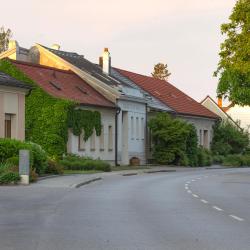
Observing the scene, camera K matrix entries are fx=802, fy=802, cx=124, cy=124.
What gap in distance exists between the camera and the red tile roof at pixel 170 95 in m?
71.2

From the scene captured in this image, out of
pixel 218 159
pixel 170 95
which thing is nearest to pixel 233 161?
pixel 218 159

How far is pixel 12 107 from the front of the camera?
139 feet

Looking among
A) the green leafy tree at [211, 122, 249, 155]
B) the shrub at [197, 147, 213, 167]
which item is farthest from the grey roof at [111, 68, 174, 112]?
the green leafy tree at [211, 122, 249, 155]

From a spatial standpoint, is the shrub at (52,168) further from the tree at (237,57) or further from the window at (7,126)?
the tree at (237,57)

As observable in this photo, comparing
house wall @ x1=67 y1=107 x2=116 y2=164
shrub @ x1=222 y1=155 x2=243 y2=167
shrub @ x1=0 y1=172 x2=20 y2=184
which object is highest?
house wall @ x1=67 y1=107 x2=116 y2=164

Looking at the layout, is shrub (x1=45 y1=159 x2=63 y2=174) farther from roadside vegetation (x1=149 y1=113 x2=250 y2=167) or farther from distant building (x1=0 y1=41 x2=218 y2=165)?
roadside vegetation (x1=149 y1=113 x2=250 y2=167)

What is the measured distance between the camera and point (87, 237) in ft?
42.6

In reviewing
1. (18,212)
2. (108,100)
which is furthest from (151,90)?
(18,212)

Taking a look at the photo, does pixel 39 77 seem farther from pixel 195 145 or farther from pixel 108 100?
pixel 195 145

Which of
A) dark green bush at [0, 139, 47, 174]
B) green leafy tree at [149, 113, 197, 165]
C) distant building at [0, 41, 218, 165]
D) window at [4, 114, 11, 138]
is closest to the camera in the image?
dark green bush at [0, 139, 47, 174]

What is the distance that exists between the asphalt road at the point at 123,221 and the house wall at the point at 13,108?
1577 centimetres

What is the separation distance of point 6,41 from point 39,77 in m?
45.6

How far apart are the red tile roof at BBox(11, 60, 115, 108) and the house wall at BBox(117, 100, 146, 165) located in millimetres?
2685

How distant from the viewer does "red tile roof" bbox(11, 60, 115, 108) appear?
52.0 meters
